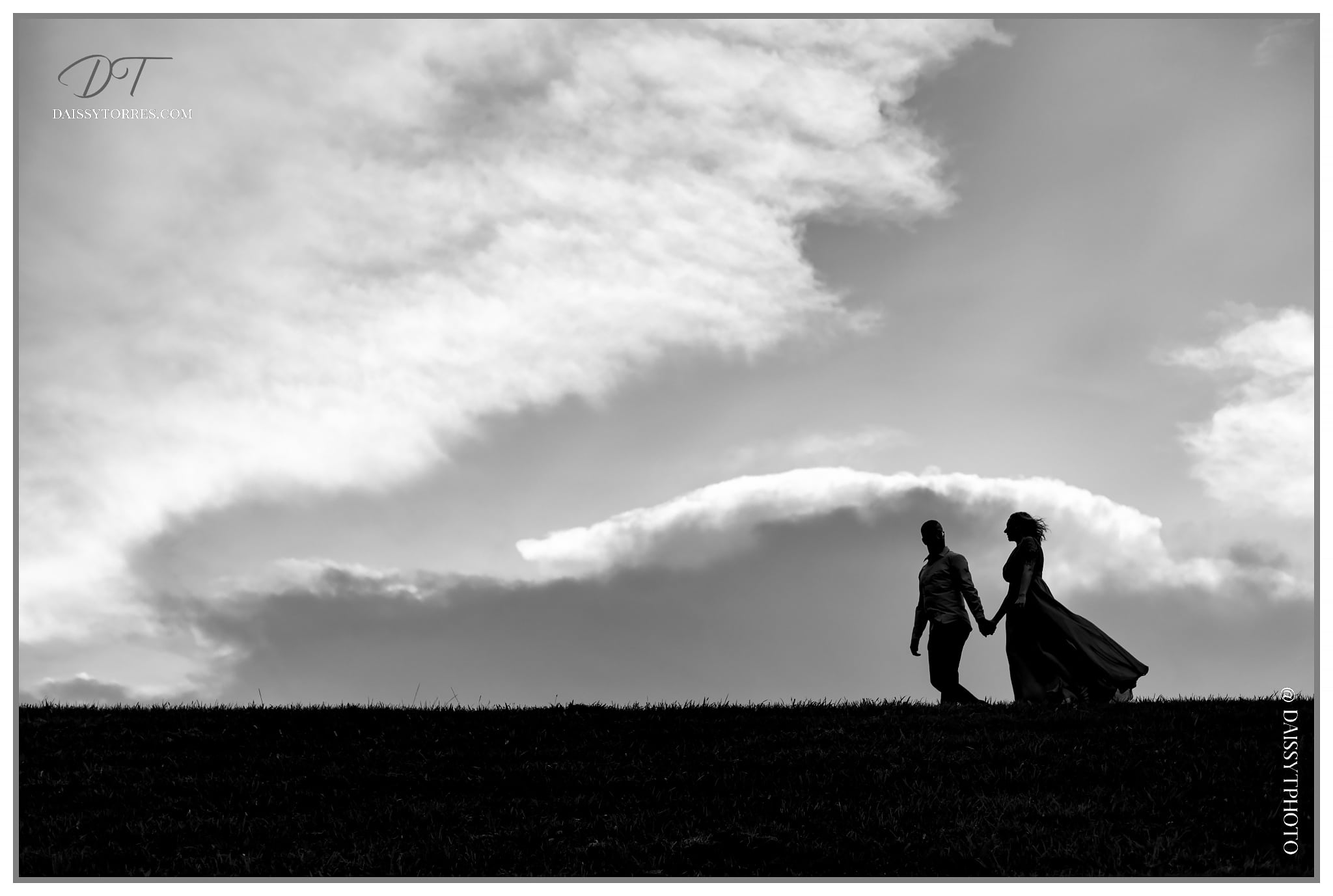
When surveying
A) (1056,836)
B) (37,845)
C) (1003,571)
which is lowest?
A: (37,845)

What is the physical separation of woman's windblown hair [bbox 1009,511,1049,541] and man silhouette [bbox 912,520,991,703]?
87cm

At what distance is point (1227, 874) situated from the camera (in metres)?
10.1

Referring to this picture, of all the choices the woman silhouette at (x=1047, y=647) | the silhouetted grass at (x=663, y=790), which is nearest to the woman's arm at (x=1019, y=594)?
the woman silhouette at (x=1047, y=647)

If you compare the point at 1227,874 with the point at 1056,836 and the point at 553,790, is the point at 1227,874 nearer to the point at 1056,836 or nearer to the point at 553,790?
the point at 1056,836

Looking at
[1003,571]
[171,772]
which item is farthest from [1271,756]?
[171,772]

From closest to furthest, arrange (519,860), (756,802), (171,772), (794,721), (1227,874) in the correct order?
(1227,874) → (519,860) → (756,802) → (171,772) → (794,721)

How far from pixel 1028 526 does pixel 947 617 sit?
1.71m

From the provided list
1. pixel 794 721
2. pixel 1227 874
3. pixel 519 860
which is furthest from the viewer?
pixel 794 721

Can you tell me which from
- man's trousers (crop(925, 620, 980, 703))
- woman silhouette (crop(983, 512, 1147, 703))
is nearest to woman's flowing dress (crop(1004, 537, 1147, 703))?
woman silhouette (crop(983, 512, 1147, 703))

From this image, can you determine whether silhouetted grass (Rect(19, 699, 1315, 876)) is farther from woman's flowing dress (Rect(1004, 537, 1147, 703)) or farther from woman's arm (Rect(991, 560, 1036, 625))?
woman's arm (Rect(991, 560, 1036, 625))

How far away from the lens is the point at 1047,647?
1648cm

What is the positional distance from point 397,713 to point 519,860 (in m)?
5.56

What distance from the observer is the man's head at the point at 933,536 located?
56.4 ft

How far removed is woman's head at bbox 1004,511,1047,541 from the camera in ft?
55.6
